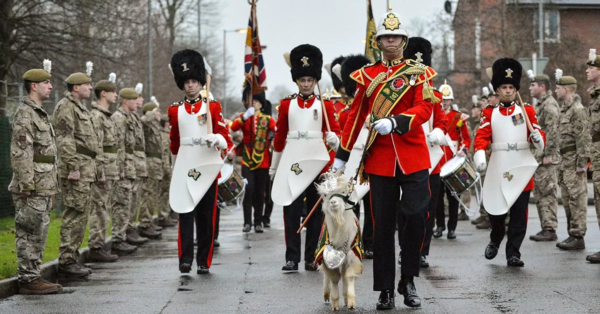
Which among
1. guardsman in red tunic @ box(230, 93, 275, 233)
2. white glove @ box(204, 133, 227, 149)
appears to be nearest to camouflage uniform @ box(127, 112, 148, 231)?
guardsman in red tunic @ box(230, 93, 275, 233)

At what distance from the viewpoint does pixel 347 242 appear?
29.5 feet

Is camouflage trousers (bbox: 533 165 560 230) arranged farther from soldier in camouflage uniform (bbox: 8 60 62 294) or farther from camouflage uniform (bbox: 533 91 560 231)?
soldier in camouflage uniform (bbox: 8 60 62 294)

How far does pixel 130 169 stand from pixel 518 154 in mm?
5642

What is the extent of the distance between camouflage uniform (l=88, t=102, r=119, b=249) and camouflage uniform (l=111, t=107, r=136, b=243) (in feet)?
1.09

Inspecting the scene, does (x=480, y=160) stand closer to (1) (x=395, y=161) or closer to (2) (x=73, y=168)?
(1) (x=395, y=161)

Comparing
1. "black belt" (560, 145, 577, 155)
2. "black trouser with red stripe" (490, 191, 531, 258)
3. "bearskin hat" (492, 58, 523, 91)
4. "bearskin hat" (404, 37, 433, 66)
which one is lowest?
"black trouser with red stripe" (490, 191, 531, 258)

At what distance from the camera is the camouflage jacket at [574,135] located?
13806 millimetres

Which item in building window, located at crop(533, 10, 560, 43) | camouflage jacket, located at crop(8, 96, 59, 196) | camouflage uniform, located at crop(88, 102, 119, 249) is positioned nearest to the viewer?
camouflage jacket, located at crop(8, 96, 59, 196)

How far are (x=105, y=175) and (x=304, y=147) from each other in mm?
3018

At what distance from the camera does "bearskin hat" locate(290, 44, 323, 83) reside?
1205 centimetres

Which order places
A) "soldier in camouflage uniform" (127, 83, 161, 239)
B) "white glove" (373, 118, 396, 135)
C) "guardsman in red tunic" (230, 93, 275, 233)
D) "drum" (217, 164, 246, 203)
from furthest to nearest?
"guardsman in red tunic" (230, 93, 275, 233) → "soldier in camouflage uniform" (127, 83, 161, 239) → "drum" (217, 164, 246, 203) → "white glove" (373, 118, 396, 135)

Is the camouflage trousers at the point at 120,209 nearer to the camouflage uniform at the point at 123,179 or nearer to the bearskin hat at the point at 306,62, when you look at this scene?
the camouflage uniform at the point at 123,179

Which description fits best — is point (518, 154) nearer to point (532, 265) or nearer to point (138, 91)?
point (532, 265)

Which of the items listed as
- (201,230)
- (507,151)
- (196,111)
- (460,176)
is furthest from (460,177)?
(196,111)
